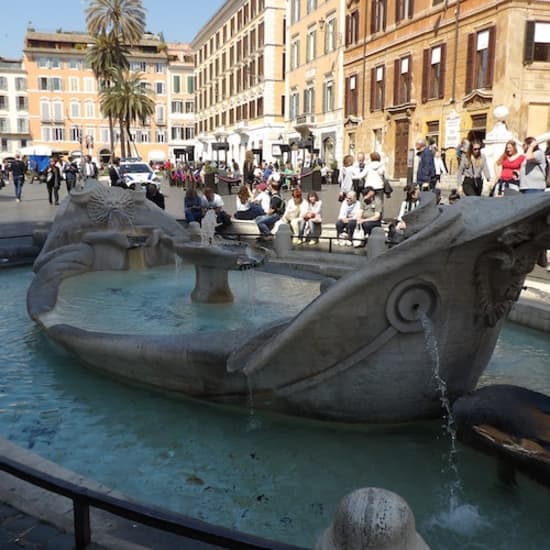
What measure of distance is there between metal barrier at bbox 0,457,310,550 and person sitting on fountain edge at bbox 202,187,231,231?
999 centimetres

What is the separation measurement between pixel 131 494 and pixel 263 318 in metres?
3.51

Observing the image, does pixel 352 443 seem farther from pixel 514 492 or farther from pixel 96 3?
pixel 96 3

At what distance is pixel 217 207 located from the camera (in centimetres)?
1277

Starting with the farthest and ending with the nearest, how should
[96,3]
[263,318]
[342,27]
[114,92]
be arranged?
1. [114,92]
2. [96,3]
3. [342,27]
4. [263,318]

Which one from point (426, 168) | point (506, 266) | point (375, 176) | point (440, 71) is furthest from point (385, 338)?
point (440, 71)

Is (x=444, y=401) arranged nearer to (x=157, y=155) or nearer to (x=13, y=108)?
(x=157, y=155)

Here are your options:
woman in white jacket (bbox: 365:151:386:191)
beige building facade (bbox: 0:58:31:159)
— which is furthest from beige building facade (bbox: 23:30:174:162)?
woman in white jacket (bbox: 365:151:386:191)

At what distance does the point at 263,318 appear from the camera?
22.9 ft

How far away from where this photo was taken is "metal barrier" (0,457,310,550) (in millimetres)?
2100

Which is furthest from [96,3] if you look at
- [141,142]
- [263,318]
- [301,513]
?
[301,513]

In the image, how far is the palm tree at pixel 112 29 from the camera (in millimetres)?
55812

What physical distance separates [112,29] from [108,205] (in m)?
51.6

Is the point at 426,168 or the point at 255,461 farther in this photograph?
the point at 426,168

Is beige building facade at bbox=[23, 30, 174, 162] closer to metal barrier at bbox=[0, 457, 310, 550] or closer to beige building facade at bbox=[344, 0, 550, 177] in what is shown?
beige building facade at bbox=[344, 0, 550, 177]
